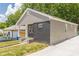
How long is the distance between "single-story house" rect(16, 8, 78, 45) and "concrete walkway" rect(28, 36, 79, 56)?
0.08 meters

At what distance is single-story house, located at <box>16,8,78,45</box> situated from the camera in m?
3.67

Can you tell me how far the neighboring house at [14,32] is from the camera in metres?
3.64

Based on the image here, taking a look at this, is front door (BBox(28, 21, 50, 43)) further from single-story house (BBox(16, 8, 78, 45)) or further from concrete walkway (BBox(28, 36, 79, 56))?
concrete walkway (BBox(28, 36, 79, 56))

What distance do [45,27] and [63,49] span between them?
423 mm

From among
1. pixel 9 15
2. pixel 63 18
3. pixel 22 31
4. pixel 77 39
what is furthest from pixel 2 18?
pixel 77 39

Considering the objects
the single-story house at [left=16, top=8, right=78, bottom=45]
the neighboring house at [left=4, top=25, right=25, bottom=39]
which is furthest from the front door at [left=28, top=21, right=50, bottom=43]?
the neighboring house at [left=4, top=25, right=25, bottom=39]

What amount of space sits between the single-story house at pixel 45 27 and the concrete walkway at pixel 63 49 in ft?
0.27

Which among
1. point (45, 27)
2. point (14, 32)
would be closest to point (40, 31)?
point (45, 27)

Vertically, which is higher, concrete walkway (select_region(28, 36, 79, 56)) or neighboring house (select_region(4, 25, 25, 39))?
neighboring house (select_region(4, 25, 25, 39))

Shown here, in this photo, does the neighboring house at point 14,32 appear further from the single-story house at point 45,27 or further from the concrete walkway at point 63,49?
the concrete walkway at point 63,49

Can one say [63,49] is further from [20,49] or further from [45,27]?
[20,49]

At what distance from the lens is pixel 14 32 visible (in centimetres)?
368

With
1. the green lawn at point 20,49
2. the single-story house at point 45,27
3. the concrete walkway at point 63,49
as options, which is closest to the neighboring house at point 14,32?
the single-story house at point 45,27

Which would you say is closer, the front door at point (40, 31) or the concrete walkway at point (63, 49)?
the concrete walkway at point (63, 49)
